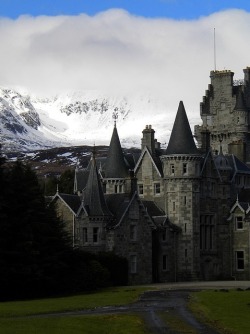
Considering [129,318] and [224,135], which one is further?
[224,135]

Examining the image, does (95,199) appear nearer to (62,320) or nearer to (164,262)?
(164,262)

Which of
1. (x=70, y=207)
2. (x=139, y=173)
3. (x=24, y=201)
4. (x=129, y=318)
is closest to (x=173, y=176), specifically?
(x=139, y=173)

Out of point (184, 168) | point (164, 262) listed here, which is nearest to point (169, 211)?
point (184, 168)

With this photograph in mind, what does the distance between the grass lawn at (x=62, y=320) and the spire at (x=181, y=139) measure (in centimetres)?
3481

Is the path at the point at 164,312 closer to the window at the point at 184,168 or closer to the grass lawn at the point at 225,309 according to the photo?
the grass lawn at the point at 225,309

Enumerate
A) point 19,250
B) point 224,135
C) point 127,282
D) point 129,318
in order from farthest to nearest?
point 224,135
point 127,282
point 19,250
point 129,318

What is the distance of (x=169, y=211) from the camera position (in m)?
90.8

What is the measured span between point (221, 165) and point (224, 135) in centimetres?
2372

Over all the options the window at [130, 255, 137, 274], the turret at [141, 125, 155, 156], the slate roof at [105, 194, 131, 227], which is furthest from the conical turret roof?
the window at [130, 255, 137, 274]

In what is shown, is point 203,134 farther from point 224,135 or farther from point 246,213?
point 224,135

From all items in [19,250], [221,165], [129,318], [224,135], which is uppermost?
[224,135]

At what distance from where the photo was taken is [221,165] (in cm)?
9569

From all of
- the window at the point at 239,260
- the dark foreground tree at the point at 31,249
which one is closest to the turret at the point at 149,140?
the window at the point at 239,260

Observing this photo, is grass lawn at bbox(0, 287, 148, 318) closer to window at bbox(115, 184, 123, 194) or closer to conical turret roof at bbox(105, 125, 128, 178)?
window at bbox(115, 184, 123, 194)
